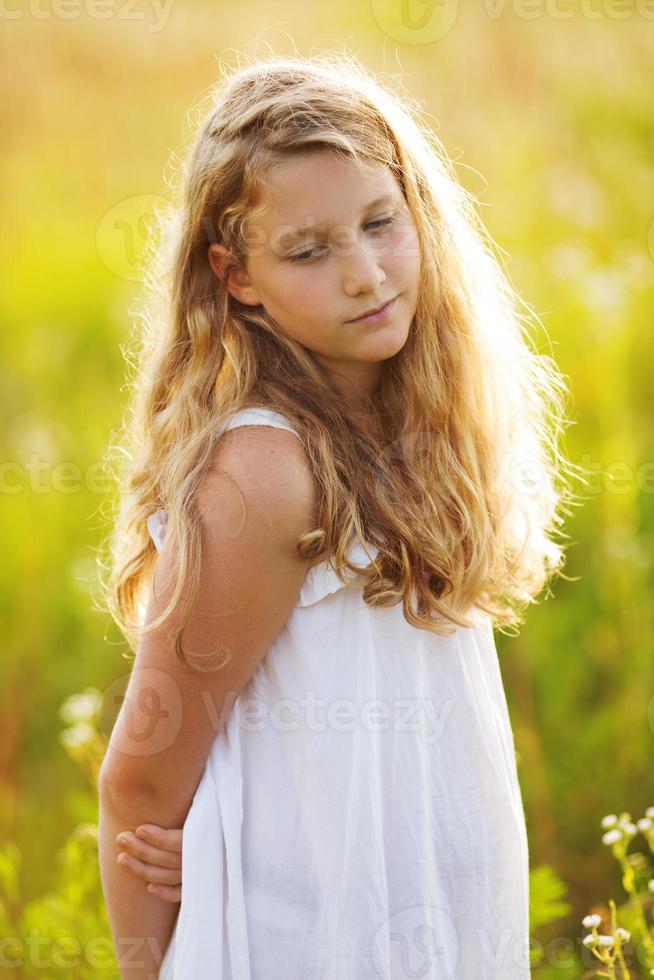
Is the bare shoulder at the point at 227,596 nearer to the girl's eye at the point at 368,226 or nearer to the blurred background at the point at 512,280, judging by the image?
the girl's eye at the point at 368,226

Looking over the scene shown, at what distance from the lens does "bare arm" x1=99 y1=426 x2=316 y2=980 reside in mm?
1187

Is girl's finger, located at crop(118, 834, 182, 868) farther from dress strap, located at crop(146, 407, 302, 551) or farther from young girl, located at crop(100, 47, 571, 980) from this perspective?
dress strap, located at crop(146, 407, 302, 551)

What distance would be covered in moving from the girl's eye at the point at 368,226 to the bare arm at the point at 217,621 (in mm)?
Result: 199

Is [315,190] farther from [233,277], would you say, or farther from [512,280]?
[512,280]

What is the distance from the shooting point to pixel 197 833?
1235mm

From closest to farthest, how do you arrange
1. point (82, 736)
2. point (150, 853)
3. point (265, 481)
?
point (265, 481)
point (150, 853)
point (82, 736)

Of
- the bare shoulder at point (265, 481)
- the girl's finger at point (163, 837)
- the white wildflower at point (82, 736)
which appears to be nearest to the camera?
the bare shoulder at point (265, 481)

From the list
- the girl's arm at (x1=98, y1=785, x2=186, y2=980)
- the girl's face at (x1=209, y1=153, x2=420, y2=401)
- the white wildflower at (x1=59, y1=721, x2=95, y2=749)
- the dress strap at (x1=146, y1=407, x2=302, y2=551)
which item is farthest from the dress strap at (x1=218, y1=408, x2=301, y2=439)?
the white wildflower at (x1=59, y1=721, x2=95, y2=749)

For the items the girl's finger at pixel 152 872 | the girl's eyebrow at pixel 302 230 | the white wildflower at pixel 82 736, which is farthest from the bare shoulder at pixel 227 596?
the white wildflower at pixel 82 736

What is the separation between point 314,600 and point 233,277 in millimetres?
411

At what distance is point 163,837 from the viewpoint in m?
1.29

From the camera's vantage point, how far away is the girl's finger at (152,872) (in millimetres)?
1294

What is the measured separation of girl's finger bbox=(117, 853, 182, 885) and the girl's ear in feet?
2.28

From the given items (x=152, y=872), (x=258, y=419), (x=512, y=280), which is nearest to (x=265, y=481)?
(x=258, y=419)
